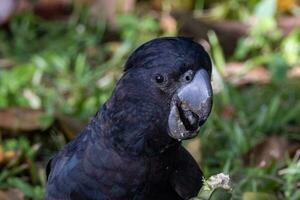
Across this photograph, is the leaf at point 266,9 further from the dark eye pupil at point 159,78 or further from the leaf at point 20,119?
the dark eye pupil at point 159,78

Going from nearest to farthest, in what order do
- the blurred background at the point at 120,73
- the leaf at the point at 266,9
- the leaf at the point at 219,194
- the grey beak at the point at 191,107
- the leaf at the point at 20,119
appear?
the leaf at the point at 219,194 < the grey beak at the point at 191,107 < the blurred background at the point at 120,73 < the leaf at the point at 20,119 < the leaf at the point at 266,9

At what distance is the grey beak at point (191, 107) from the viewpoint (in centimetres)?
263

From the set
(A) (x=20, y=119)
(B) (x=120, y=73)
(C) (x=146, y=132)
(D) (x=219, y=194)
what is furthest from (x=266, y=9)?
(D) (x=219, y=194)

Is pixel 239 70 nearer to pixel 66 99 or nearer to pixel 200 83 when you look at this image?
pixel 66 99

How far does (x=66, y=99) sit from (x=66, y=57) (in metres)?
0.52

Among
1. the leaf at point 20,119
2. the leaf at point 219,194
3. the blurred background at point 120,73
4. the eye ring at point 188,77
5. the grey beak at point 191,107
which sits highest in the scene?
the eye ring at point 188,77

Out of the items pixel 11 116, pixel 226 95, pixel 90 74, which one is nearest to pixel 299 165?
pixel 226 95

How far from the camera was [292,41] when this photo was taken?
5.25 meters

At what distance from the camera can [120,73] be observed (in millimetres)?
4992

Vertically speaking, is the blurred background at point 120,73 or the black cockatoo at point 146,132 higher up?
the black cockatoo at point 146,132

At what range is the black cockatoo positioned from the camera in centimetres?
268

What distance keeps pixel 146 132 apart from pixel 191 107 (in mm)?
180

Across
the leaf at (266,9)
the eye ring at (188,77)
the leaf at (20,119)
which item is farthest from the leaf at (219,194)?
the leaf at (266,9)

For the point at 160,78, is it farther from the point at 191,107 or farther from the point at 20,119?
the point at 20,119
